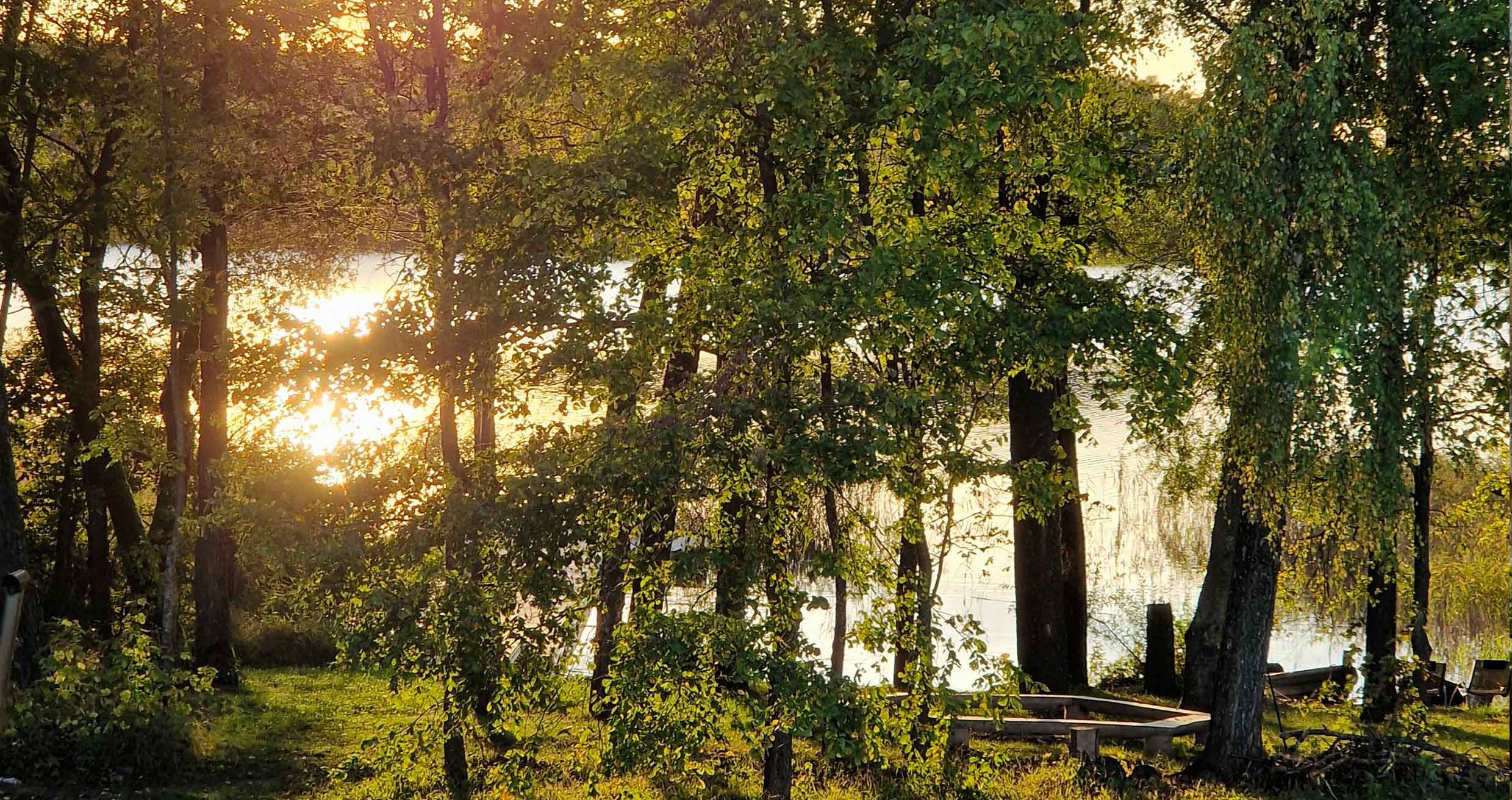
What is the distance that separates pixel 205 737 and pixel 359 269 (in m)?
8.80

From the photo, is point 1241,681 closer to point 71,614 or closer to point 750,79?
point 750,79

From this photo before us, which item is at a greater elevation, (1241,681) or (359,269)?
(359,269)

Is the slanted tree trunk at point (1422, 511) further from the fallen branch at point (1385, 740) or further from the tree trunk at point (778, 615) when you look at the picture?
the tree trunk at point (778, 615)

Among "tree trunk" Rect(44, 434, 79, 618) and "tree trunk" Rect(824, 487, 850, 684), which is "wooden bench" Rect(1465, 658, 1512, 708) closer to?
"tree trunk" Rect(824, 487, 850, 684)

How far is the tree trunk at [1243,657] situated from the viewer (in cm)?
1130

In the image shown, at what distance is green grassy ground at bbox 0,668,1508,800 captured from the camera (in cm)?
1102

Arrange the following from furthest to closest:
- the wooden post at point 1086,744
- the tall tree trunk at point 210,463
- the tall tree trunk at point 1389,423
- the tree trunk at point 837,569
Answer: the tall tree trunk at point 210,463
the wooden post at point 1086,744
the tree trunk at point 837,569
the tall tree trunk at point 1389,423

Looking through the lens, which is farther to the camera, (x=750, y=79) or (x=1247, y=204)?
(x=750, y=79)

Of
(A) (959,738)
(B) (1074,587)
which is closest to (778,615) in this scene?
(A) (959,738)

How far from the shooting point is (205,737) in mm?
13781

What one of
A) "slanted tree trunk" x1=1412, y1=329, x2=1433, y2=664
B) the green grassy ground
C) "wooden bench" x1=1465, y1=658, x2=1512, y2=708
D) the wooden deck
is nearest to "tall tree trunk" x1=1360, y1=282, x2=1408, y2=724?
"slanted tree trunk" x1=1412, y1=329, x2=1433, y2=664

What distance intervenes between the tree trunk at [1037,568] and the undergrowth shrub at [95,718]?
10.1 metres

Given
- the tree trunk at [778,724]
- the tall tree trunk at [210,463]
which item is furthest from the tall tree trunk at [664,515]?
the tall tree trunk at [210,463]

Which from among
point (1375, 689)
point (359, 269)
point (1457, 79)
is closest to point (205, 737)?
point (359, 269)
